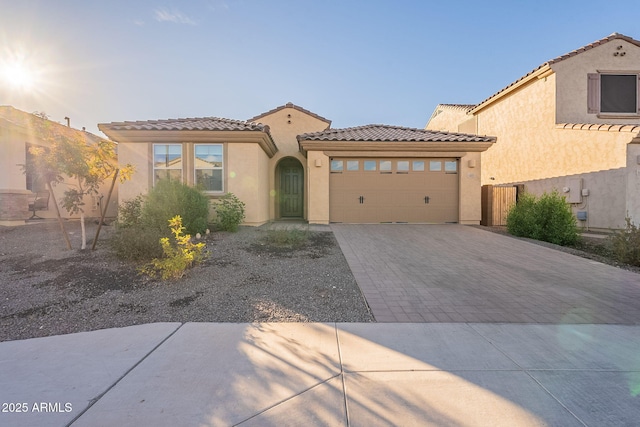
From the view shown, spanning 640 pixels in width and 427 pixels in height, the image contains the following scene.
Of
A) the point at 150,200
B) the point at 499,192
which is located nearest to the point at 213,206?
the point at 150,200

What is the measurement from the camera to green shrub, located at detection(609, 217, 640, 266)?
20.6ft

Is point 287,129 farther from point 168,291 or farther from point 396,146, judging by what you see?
point 168,291

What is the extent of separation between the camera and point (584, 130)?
37.5 ft

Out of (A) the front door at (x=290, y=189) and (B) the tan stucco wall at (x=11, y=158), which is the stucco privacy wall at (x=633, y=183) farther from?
(B) the tan stucco wall at (x=11, y=158)

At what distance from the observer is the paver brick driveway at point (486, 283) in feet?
12.6

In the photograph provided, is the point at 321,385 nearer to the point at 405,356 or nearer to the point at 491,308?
the point at 405,356

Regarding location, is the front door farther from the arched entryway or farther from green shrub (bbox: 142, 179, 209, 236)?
green shrub (bbox: 142, 179, 209, 236)

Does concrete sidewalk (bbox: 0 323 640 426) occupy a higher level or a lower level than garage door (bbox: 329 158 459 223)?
lower

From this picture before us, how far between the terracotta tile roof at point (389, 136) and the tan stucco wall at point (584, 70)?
4.17 metres

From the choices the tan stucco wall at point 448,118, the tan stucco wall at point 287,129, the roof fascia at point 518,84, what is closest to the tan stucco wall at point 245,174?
the tan stucco wall at point 287,129

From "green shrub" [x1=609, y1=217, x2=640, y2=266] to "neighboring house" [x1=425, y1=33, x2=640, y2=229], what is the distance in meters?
5.17

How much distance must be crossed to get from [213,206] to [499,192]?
11.9 m

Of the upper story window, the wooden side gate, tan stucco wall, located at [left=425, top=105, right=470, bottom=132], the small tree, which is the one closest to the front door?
the small tree

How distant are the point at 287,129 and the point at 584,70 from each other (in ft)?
45.3
